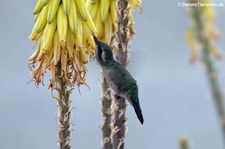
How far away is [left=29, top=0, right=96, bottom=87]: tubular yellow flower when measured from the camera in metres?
3.93

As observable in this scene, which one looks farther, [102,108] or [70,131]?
[102,108]

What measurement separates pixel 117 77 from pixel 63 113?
526 mm

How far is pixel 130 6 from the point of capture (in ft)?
13.6

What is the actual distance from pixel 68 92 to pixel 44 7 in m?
0.90

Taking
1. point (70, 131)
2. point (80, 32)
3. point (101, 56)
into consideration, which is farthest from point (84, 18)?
point (70, 131)

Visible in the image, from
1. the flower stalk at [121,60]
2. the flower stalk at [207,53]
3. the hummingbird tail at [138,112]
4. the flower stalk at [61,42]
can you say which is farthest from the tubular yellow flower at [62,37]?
the flower stalk at [207,53]

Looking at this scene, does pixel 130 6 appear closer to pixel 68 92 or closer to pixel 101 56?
pixel 101 56

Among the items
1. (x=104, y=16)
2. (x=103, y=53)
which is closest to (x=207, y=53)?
(x=103, y=53)

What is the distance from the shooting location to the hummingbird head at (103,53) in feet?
12.6

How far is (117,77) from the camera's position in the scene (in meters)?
3.80

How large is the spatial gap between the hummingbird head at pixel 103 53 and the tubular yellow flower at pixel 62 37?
0.43 ft

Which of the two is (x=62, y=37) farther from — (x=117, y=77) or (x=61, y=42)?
(x=117, y=77)

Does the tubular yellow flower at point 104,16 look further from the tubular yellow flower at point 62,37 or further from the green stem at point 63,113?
the green stem at point 63,113

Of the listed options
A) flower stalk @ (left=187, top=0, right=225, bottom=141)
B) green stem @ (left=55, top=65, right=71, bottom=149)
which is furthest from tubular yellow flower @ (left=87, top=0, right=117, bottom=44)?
flower stalk @ (left=187, top=0, right=225, bottom=141)
